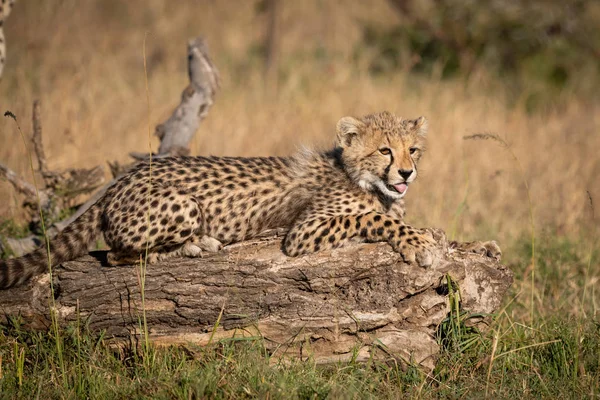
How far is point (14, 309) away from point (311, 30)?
10818mm

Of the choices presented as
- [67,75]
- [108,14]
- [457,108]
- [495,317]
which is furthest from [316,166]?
[108,14]

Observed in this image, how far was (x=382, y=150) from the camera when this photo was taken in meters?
4.74

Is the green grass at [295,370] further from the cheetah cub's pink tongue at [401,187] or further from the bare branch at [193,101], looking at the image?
the bare branch at [193,101]

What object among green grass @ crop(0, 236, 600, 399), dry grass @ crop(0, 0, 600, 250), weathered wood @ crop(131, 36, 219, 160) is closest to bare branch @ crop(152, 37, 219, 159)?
weathered wood @ crop(131, 36, 219, 160)

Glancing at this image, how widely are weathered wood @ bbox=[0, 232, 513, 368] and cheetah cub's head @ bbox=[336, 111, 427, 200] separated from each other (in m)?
0.60

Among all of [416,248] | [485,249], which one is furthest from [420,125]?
[416,248]

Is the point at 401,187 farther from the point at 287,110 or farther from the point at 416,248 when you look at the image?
the point at 287,110

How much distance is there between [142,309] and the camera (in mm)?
4180

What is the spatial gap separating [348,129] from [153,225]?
60.3 inches

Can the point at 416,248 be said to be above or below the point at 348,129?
below

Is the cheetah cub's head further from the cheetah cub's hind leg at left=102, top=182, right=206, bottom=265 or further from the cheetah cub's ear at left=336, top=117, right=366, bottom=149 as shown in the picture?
the cheetah cub's hind leg at left=102, top=182, right=206, bottom=265

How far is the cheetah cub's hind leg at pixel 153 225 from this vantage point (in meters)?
4.38

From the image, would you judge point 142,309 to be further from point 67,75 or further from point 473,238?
point 67,75

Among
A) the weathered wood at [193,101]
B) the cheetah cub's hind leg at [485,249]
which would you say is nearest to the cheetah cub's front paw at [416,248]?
the cheetah cub's hind leg at [485,249]
